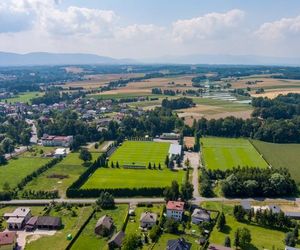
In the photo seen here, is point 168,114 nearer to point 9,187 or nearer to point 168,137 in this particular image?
point 168,137

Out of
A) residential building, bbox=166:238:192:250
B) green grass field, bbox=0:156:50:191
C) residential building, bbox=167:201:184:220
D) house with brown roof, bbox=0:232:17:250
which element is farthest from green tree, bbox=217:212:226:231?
green grass field, bbox=0:156:50:191

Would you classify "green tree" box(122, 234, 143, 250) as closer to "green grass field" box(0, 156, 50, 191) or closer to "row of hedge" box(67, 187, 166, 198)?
"row of hedge" box(67, 187, 166, 198)

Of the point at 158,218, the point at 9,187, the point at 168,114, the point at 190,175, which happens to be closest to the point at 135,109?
the point at 168,114

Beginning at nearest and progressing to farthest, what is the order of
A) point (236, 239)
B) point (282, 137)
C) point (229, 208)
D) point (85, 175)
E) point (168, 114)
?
point (236, 239)
point (229, 208)
point (85, 175)
point (282, 137)
point (168, 114)

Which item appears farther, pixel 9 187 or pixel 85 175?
pixel 85 175

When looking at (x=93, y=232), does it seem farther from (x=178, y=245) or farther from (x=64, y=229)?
(x=178, y=245)

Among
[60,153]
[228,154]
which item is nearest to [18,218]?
[60,153]

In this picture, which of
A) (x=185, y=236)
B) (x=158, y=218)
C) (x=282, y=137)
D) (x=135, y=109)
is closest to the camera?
(x=185, y=236)
